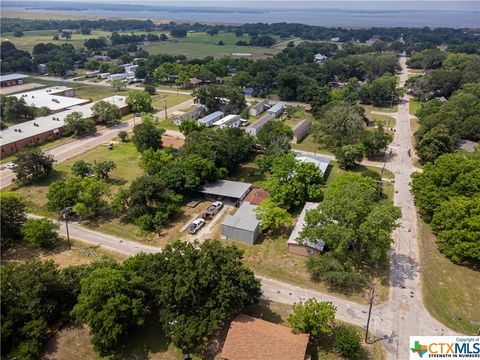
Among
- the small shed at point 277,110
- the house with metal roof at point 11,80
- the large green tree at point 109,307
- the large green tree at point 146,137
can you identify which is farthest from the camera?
the house with metal roof at point 11,80

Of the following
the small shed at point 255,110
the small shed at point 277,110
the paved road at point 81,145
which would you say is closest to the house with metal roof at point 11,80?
the paved road at point 81,145

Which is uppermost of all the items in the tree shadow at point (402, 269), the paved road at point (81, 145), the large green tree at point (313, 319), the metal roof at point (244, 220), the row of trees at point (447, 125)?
the row of trees at point (447, 125)

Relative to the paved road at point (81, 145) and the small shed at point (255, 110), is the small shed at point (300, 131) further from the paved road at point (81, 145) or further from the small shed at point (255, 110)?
the paved road at point (81, 145)

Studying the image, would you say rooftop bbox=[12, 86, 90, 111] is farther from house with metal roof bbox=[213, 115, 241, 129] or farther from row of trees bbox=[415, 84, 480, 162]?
row of trees bbox=[415, 84, 480, 162]

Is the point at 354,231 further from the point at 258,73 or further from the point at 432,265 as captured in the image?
the point at 258,73

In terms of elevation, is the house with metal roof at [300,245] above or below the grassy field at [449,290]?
above

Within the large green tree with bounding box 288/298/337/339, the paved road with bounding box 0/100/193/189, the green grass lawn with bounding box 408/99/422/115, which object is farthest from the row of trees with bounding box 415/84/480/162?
the paved road with bounding box 0/100/193/189
